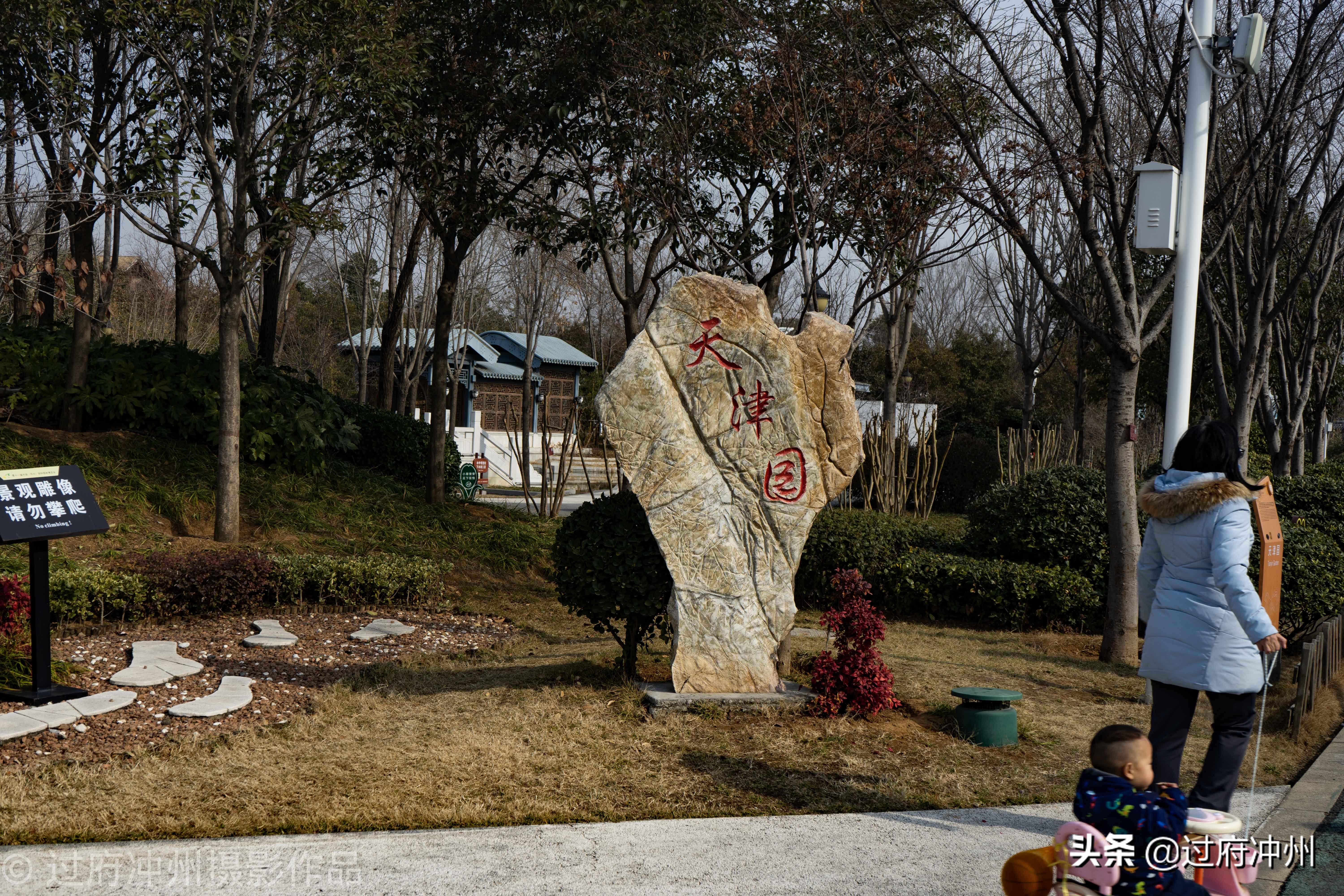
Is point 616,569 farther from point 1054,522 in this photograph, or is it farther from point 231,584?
point 1054,522

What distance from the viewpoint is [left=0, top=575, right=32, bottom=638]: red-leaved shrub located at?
5.73 m

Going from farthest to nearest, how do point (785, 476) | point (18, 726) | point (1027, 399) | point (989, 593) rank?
point (1027, 399)
point (989, 593)
point (785, 476)
point (18, 726)

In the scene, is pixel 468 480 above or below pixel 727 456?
below

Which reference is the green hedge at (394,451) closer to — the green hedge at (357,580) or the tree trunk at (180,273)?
the tree trunk at (180,273)

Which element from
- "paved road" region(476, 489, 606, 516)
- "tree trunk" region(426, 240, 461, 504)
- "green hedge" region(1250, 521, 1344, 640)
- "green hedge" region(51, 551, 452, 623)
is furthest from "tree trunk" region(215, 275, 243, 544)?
"green hedge" region(1250, 521, 1344, 640)

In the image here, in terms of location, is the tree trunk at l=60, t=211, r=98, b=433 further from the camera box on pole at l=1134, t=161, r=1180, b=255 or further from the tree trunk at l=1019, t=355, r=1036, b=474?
the tree trunk at l=1019, t=355, r=1036, b=474

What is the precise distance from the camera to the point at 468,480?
13828 mm

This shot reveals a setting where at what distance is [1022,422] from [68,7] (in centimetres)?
2183

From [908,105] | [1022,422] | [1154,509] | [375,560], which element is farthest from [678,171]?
[1022,422]

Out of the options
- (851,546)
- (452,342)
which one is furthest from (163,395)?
(452,342)

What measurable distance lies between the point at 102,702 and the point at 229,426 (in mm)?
4314

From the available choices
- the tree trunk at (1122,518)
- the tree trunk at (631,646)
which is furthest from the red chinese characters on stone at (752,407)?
the tree trunk at (1122,518)

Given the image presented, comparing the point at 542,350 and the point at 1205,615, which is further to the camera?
the point at 542,350

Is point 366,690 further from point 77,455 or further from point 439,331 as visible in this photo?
point 439,331
